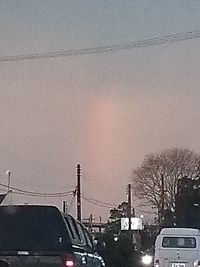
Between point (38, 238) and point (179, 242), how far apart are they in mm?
18693

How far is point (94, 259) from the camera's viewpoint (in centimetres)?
2092

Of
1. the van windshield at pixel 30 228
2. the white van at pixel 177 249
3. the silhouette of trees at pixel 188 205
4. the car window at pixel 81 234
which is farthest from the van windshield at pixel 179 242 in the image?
the silhouette of trees at pixel 188 205

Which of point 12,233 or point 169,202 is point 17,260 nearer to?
point 12,233

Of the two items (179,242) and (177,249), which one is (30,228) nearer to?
(177,249)

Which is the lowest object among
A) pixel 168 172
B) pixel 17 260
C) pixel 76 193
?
pixel 17 260

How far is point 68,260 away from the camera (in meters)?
16.8

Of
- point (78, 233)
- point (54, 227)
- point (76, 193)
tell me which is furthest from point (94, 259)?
point (76, 193)

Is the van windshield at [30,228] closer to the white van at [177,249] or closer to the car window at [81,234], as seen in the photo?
the car window at [81,234]

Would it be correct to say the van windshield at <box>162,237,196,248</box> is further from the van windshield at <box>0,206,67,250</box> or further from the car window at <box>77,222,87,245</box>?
the van windshield at <box>0,206,67,250</box>

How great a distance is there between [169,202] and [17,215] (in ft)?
249

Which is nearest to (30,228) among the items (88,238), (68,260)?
(68,260)

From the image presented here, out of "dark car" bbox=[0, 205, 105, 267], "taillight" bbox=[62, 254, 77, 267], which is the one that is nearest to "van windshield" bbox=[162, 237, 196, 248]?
"dark car" bbox=[0, 205, 105, 267]

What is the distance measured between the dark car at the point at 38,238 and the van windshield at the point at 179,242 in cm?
1705

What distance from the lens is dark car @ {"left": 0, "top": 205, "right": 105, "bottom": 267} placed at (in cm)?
1697
